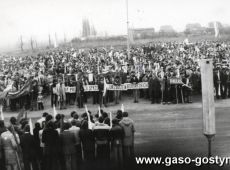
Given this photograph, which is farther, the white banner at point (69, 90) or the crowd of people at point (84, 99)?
the white banner at point (69, 90)

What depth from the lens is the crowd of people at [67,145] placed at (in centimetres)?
1159

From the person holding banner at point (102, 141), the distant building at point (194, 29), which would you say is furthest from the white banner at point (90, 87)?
the distant building at point (194, 29)

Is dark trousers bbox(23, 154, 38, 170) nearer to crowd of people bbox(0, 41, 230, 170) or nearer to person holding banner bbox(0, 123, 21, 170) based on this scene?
crowd of people bbox(0, 41, 230, 170)

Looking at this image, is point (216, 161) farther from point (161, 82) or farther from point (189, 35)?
point (189, 35)

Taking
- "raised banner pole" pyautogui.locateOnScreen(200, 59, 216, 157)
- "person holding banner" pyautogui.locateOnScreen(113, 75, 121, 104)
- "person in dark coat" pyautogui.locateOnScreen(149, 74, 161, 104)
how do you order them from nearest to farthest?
"raised banner pole" pyautogui.locateOnScreen(200, 59, 216, 157)
"person in dark coat" pyautogui.locateOnScreen(149, 74, 161, 104)
"person holding banner" pyautogui.locateOnScreen(113, 75, 121, 104)

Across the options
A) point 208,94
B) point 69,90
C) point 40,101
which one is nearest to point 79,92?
point 69,90

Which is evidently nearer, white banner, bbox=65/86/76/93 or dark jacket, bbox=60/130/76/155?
dark jacket, bbox=60/130/76/155

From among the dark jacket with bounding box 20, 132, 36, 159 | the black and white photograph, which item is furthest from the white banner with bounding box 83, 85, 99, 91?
the dark jacket with bounding box 20, 132, 36, 159

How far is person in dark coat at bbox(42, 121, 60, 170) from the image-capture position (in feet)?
38.7

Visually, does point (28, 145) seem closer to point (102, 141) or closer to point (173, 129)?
point (102, 141)

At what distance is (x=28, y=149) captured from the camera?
38.7 ft

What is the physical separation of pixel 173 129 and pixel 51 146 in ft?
22.8

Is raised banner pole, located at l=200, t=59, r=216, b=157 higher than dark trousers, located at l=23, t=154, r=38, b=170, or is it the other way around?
raised banner pole, located at l=200, t=59, r=216, b=157

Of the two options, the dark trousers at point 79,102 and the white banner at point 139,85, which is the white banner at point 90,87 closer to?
the dark trousers at point 79,102
